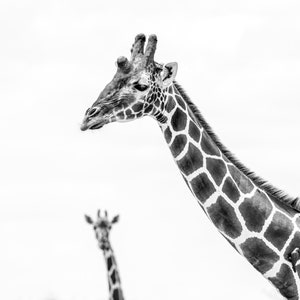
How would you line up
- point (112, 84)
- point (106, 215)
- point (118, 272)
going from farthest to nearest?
point (106, 215) → point (118, 272) → point (112, 84)

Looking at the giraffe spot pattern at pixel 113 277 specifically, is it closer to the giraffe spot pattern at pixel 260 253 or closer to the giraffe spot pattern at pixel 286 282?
the giraffe spot pattern at pixel 260 253

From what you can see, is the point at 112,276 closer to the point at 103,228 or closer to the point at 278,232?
the point at 103,228

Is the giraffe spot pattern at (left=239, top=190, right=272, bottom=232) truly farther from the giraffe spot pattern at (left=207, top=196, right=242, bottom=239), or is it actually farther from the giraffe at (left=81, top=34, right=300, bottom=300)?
the giraffe spot pattern at (left=207, top=196, right=242, bottom=239)

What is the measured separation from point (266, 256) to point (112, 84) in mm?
3071

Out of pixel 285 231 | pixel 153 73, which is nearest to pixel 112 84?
pixel 153 73

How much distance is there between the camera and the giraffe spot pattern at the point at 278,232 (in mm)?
16969

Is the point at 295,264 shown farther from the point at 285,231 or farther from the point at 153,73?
the point at 153,73

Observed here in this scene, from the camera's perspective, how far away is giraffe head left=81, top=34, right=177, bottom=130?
52.9ft

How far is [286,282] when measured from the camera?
55.0 ft

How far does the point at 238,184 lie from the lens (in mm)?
17047

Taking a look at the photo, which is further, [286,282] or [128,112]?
[286,282]

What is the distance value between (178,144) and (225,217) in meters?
1.15

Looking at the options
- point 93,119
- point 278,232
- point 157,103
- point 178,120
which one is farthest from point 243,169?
point 93,119

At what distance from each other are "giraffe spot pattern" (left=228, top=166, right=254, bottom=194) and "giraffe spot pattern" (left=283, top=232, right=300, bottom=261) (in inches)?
34.2
